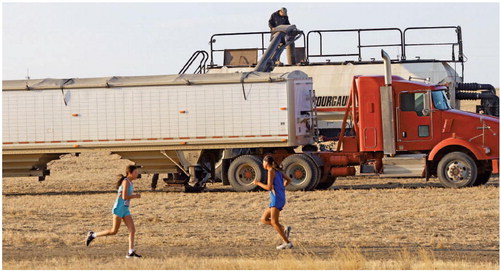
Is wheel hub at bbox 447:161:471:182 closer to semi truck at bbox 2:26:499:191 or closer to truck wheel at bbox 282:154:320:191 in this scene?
semi truck at bbox 2:26:499:191

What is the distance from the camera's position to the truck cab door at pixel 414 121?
28672mm

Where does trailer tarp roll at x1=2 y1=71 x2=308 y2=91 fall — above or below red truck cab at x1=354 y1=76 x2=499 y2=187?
above

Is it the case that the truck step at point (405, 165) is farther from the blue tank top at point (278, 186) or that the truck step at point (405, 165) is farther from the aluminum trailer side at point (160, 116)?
the blue tank top at point (278, 186)

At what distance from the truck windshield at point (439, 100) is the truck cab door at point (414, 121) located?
0.19 m

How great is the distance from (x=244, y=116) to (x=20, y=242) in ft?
36.8

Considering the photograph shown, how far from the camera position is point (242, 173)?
97.8 ft

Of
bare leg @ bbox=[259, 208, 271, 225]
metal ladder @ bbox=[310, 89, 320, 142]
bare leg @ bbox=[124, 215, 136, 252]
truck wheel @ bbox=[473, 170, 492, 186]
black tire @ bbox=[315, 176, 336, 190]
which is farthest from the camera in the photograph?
metal ladder @ bbox=[310, 89, 320, 142]

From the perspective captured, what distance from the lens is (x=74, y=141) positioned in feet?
99.6

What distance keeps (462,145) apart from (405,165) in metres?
1.50

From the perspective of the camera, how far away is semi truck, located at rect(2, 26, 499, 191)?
28.7 m

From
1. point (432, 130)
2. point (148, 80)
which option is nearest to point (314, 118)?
point (432, 130)

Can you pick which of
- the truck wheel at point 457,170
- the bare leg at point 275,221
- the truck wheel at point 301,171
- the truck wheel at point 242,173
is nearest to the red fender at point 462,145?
the truck wheel at point 457,170

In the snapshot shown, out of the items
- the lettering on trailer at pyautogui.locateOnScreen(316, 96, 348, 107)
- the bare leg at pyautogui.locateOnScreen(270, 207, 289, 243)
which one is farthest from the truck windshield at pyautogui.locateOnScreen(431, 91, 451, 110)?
the bare leg at pyautogui.locateOnScreen(270, 207, 289, 243)

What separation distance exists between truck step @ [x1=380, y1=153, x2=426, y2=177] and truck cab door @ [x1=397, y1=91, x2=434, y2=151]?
326mm
